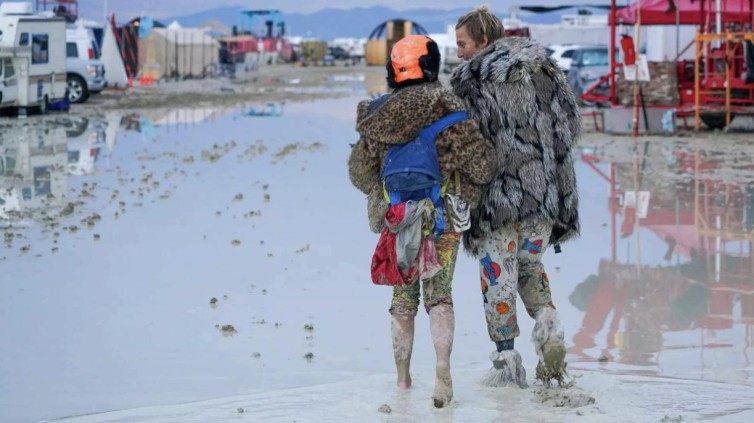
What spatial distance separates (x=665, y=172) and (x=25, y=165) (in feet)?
25.9

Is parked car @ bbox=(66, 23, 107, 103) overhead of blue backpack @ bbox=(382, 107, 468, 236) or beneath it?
overhead

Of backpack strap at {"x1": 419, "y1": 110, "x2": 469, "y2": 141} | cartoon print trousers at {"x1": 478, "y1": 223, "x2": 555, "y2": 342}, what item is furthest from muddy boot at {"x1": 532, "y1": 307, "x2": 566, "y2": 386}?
backpack strap at {"x1": 419, "y1": 110, "x2": 469, "y2": 141}

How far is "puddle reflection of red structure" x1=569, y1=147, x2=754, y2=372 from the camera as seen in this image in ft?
23.4

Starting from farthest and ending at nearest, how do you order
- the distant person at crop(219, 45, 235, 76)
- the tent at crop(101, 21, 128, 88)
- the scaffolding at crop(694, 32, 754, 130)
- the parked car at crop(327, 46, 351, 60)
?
the parked car at crop(327, 46, 351, 60)
the distant person at crop(219, 45, 235, 76)
the tent at crop(101, 21, 128, 88)
the scaffolding at crop(694, 32, 754, 130)

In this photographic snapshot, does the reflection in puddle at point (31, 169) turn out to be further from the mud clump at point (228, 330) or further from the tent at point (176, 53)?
the tent at point (176, 53)

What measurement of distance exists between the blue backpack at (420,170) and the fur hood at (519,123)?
0.18 metres

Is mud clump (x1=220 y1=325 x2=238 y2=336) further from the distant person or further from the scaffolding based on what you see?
the distant person

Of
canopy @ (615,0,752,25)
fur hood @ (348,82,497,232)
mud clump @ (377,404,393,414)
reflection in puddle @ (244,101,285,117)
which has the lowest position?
mud clump @ (377,404,393,414)

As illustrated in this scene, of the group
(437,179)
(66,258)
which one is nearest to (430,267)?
(437,179)

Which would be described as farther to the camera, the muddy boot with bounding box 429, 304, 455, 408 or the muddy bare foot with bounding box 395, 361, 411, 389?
the muddy bare foot with bounding box 395, 361, 411, 389

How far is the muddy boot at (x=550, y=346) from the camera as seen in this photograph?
571cm

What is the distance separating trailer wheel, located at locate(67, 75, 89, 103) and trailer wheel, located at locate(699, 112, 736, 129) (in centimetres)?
1786

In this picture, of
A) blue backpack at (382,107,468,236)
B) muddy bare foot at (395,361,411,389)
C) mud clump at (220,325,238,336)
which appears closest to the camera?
blue backpack at (382,107,468,236)

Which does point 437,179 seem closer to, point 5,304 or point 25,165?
point 5,304
